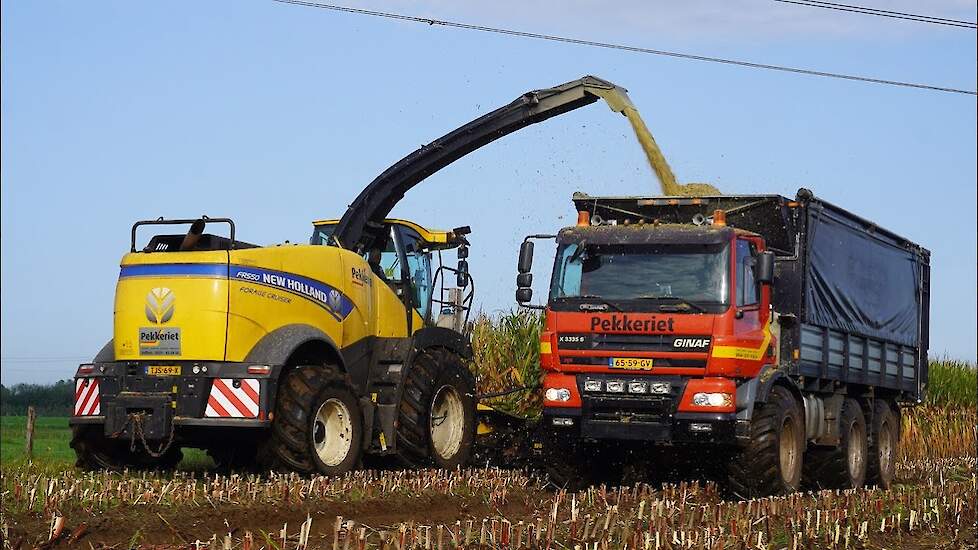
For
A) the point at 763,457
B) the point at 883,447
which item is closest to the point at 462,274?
the point at 763,457

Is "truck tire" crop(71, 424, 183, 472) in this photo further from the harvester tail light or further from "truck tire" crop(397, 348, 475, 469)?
the harvester tail light

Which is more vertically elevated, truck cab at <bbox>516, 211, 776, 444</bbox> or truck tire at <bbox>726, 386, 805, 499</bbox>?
truck cab at <bbox>516, 211, 776, 444</bbox>

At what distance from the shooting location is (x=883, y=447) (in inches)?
719

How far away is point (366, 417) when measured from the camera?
14977 millimetres

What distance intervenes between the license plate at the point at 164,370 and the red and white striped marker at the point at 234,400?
0.48 meters

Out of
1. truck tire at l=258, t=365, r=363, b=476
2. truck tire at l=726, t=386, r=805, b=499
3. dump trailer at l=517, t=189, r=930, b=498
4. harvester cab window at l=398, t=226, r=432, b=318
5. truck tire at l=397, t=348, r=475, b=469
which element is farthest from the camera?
harvester cab window at l=398, t=226, r=432, b=318

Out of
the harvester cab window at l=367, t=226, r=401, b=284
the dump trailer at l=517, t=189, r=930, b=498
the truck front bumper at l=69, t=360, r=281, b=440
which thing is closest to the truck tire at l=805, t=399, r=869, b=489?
the dump trailer at l=517, t=189, r=930, b=498

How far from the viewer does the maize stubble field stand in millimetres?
9453

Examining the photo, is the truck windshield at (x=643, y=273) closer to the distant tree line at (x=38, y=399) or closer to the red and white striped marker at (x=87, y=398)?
the red and white striped marker at (x=87, y=398)

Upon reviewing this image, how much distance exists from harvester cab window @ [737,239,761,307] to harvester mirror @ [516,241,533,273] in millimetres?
2348

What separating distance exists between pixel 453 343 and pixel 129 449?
430cm

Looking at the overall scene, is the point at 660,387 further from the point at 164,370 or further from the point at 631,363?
the point at 164,370

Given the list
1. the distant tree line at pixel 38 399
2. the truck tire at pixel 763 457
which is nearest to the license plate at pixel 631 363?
the truck tire at pixel 763 457

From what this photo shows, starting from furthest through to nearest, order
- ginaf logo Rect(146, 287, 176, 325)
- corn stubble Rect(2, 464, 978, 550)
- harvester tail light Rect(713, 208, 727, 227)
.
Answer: harvester tail light Rect(713, 208, 727, 227) → ginaf logo Rect(146, 287, 176, 325) → corn stubble Rect(2, 464, 978, 550)
